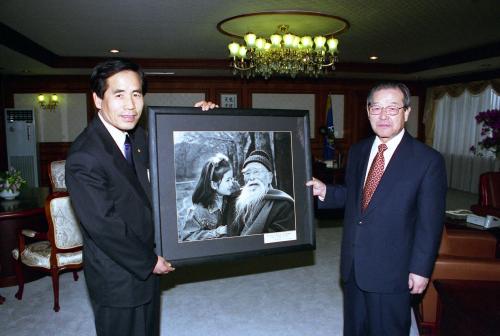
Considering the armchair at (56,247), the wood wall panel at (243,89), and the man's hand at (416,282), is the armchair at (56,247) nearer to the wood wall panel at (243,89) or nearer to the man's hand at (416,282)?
the man's hand at (416,282)

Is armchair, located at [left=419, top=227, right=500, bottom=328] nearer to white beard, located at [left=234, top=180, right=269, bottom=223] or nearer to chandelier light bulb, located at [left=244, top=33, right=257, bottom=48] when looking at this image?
white beard, located at [left=234, top=180, right=269, bottom=223]

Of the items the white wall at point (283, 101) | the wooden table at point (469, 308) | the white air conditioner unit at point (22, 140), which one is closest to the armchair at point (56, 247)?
the wooden table at point (469, 308)

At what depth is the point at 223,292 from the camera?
136 inches

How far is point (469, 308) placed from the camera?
1.71 m

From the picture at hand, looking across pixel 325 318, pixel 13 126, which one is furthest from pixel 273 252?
pixel 13 126

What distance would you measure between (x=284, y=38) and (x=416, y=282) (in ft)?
13.0

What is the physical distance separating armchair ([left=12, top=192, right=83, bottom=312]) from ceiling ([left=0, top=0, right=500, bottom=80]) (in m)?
2.23

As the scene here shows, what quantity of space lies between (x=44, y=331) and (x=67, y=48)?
4918 mm

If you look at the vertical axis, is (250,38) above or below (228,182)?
above

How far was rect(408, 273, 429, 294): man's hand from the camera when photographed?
1839 mm

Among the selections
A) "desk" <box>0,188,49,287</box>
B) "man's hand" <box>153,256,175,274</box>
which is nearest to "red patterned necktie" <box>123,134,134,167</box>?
"man's hand" <box>153,256,175,274</box>

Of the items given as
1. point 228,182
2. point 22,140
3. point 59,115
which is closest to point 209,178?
point 228,182

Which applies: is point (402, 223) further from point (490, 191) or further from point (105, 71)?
point (490, 191)

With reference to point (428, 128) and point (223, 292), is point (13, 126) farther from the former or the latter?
point (428, 128)
